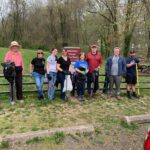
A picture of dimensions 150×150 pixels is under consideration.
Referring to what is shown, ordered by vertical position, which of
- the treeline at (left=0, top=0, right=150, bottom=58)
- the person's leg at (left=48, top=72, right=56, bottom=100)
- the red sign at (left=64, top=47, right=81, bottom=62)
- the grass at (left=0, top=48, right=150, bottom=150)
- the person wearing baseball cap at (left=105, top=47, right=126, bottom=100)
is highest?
the treeline at (left=0, top=0, right=150, bottom=58)

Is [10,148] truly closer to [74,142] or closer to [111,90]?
[74,142]

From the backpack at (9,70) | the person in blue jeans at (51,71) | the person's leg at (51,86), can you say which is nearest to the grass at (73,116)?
the person's leg at (51,86)

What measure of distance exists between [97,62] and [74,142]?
12.7 feet

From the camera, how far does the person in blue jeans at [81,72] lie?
30.1ft

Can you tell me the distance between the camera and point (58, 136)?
630cm

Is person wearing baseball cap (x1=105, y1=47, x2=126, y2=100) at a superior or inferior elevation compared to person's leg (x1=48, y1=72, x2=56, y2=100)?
superior

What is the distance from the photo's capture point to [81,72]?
361 inches

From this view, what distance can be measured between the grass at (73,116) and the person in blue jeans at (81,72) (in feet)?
0.95

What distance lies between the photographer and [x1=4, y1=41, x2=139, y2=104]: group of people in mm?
8547

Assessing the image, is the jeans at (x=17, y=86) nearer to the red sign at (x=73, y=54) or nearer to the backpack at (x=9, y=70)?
the backpack at (x=9, y=70)

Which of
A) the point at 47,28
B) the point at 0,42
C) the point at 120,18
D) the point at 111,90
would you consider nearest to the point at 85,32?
the point at 47,28

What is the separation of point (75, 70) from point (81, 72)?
0.19 m

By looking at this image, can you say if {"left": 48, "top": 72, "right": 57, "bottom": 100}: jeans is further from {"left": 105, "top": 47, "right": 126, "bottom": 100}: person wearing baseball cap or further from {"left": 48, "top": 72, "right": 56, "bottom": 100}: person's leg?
{"left": 105, "top": 47, "right": 126, "bottom": 100}: person wearing baseball cap

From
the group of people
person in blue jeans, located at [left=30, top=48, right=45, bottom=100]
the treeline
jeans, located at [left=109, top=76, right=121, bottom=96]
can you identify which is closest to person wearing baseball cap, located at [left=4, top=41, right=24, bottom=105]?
the group of people
